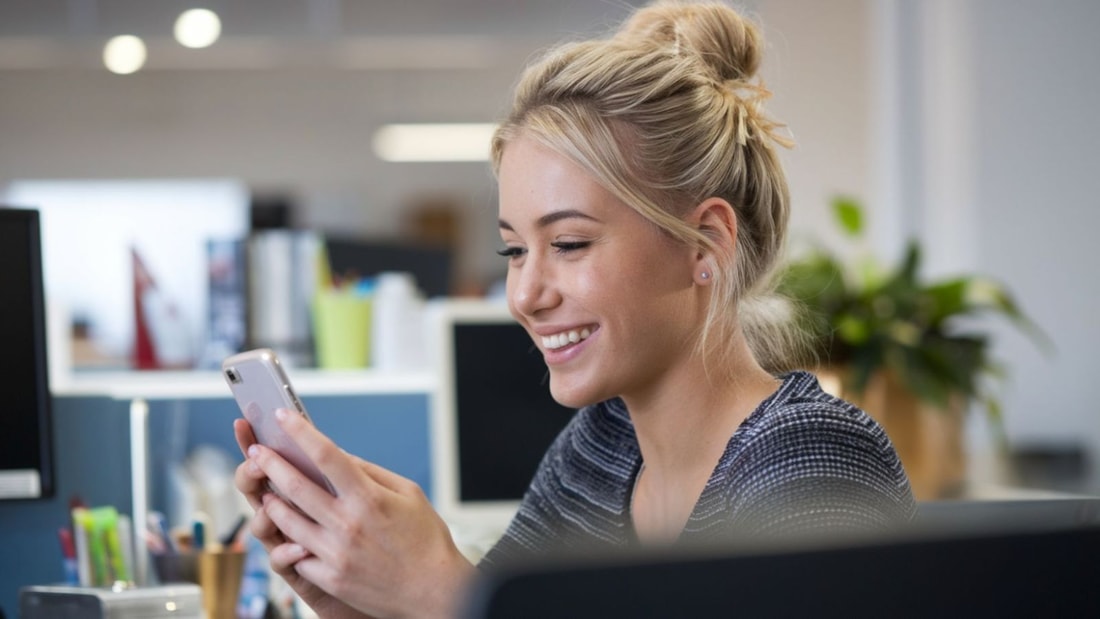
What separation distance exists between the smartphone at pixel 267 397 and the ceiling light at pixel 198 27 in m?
4.68

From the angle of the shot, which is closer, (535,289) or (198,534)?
(535,289)

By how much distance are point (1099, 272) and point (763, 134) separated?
11.4ft

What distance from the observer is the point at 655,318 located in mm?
1139

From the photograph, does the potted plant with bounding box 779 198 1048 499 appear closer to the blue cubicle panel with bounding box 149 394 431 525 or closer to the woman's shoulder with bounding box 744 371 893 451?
the blue cubicle panel with bounding box 149 394 431 525

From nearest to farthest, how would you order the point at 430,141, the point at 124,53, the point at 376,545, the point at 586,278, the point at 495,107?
the point at 376,545 → the point at 586,278 → the point at 495,107 → the point at 124,53 → the point at 430,141

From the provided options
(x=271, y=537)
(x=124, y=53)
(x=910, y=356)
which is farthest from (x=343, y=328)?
(x=124, y=53)

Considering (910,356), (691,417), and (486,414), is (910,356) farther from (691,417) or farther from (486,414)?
(691,417)

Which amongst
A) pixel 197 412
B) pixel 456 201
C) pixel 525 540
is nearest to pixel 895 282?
pixel 197 412

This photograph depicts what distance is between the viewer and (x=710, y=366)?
3.86 feet

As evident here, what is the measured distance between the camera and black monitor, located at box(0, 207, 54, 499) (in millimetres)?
1405

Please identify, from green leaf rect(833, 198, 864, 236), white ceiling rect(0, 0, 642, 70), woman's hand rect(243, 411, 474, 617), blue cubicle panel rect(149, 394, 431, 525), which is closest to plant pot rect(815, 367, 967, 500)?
green leaf rect(833, 198, 864, 236)

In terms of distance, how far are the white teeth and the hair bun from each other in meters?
0.32

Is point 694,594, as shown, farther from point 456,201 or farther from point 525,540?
point 456,201

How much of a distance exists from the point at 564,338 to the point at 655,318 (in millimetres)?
83
